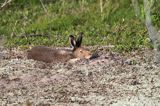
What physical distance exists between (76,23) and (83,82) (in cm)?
481

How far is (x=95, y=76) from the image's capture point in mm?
9758

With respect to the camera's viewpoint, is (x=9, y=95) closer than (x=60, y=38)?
Yes

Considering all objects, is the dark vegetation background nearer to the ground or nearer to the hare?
the hare

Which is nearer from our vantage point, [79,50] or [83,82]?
[83,82]

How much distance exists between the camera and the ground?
8.60 meters

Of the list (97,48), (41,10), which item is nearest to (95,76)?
(97,48)

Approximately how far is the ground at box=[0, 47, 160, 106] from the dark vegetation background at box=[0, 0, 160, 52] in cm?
144

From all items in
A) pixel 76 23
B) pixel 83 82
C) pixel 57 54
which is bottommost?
pixel 83 82

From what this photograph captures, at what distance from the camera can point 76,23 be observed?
1418 centimetres

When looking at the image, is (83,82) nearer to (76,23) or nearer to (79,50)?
(79,50)

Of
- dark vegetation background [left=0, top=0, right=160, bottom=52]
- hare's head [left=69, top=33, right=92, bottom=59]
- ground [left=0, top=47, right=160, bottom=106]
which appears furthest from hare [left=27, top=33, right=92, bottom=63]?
dark vegetation background [left=0, top=0, right=160, bottom=52]

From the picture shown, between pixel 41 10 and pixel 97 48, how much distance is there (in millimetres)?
3280

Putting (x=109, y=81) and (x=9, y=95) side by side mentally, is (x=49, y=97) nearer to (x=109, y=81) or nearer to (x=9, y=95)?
(x=9, y=95)

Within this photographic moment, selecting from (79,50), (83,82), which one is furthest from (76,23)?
(83,82)
